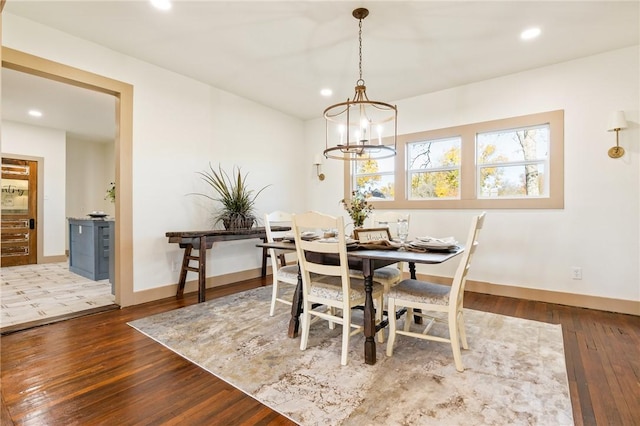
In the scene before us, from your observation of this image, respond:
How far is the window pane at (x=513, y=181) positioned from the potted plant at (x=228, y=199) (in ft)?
10.2

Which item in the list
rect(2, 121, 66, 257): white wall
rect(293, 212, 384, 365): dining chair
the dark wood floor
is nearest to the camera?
the dark wood floor

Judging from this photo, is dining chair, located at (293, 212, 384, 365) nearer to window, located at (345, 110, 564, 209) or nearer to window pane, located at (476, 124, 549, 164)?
window, located at (345, 110, 564, 209)

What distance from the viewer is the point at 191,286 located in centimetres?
400

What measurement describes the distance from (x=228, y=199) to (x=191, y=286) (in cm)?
120

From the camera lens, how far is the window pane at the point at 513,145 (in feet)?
12.3

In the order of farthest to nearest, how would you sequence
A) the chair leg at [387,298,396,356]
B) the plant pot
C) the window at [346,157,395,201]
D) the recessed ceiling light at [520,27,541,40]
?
1. the window at [346,157,395,201]
2. the plant pot
3. the recessed ceiling light at [520,27,541,40]
4. the chair leg at [387,298,396,356]

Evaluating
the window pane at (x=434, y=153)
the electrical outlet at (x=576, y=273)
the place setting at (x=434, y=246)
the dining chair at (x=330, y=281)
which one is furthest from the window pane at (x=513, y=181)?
the dining chair at (x=330, y=281)

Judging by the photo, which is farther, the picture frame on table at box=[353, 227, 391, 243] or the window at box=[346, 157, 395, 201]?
the window at box=[346, 157, 395, 201]

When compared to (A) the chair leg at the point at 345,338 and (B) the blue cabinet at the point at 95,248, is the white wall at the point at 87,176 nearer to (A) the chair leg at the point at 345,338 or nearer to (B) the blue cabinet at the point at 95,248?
(B) the blue cabinet at the point at 95,248

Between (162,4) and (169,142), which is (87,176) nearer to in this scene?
(169,142)

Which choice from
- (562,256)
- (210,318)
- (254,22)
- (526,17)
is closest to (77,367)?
(210,318)

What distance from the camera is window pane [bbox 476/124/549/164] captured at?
3.74m

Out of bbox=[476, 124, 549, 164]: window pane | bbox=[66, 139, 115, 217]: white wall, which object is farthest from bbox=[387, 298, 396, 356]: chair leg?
bbox=[66, 139, 115, 217]: white wall

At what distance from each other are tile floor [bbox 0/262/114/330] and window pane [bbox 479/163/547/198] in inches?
185
